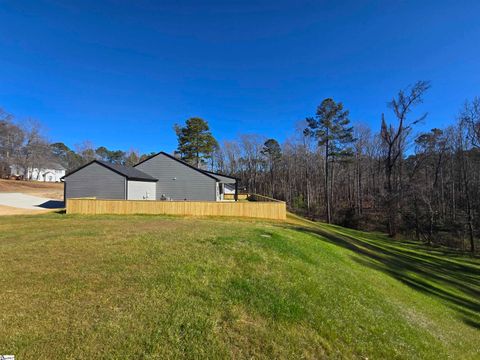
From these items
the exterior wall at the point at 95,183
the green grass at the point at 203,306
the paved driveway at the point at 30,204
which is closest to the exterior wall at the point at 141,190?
the exterior wall at the point at 95,183

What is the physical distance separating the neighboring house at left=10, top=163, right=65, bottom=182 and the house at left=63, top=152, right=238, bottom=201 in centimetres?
4375

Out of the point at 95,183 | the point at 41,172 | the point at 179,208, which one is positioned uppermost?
the point at 41,172

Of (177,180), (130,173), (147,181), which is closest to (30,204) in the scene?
(130,173)

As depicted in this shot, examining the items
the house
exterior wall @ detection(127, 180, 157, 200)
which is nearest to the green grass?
exterior wall @ detection(127, 180, 157, 200)

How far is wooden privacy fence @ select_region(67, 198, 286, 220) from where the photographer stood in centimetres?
1548

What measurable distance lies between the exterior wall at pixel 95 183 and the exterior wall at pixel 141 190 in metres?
0.61

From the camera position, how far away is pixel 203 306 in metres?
3.85

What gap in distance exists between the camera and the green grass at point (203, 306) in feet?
9.77

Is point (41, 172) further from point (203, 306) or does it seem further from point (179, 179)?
point (203, 306)

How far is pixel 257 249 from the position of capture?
7027 millimetres

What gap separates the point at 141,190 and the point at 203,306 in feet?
65.5

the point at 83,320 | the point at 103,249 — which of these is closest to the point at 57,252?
the point at 103,249

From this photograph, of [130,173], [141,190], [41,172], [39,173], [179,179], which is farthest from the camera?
[41,172]

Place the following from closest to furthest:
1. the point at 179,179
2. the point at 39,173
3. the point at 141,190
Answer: the point at 141,190 < the point at 179,179 < the point at 39,173
